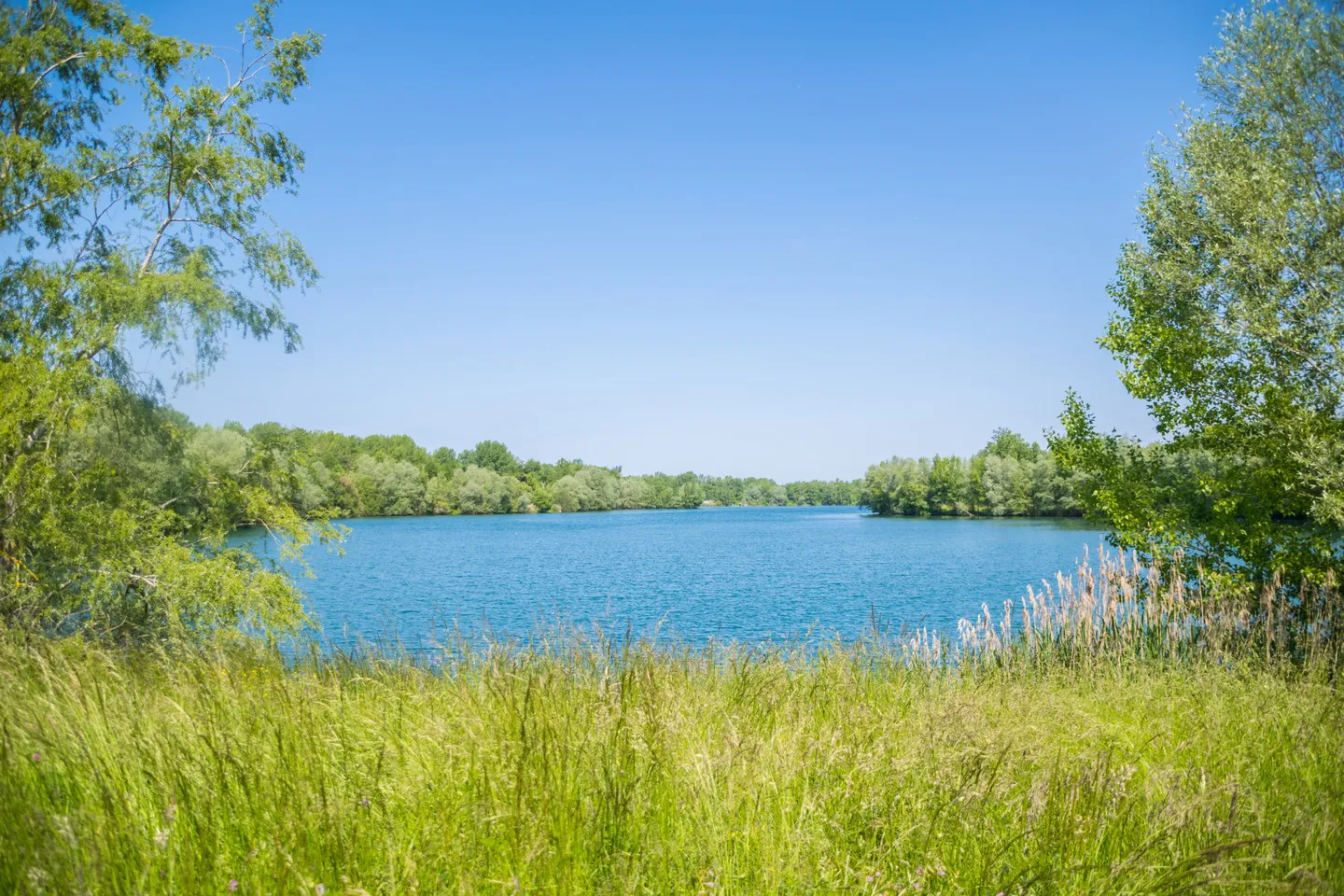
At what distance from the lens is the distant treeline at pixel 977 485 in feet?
277

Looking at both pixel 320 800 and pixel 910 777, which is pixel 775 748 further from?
pixel 320 800

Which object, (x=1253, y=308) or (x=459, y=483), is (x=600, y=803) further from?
(x=459, y=483)

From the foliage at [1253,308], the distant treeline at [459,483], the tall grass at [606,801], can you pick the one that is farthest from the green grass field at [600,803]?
the distant treeline at [459,483]

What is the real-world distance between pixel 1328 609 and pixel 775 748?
402 inches

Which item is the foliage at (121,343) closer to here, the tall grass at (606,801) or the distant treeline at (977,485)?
the tall grass at (606,801)

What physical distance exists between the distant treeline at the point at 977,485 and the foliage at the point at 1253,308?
62.5 metres

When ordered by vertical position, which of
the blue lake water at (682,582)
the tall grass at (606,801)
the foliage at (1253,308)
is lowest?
the blue lake water at (682,582)

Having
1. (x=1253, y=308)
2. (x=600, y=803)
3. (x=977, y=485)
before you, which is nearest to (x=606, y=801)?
(x=600, y=803)

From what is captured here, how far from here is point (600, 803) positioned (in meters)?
2.96

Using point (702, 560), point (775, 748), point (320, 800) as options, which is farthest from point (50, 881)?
point (702, 560)

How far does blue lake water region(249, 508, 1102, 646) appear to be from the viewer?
66.3 feet

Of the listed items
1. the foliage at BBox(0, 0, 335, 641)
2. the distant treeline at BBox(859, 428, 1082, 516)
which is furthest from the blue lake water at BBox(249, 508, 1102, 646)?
the distant treeline at BBox(859, 428, 1082, 516)

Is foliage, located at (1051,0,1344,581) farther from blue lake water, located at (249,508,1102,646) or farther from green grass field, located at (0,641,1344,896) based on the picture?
green grass field, located at (0,641,1344,896)

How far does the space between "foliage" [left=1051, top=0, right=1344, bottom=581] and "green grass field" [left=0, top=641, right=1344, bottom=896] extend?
7928 mm
